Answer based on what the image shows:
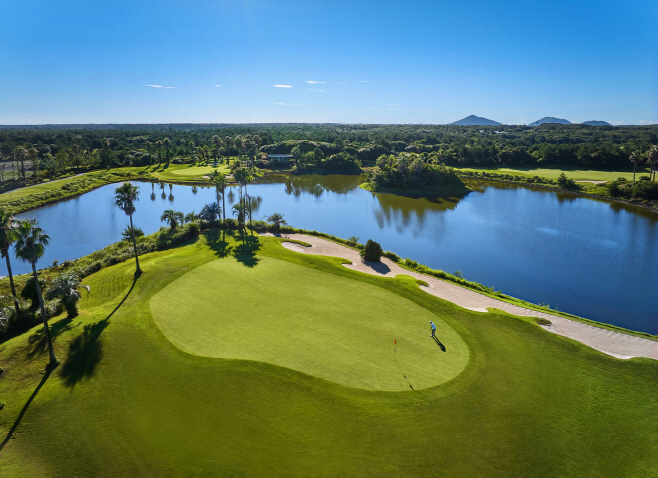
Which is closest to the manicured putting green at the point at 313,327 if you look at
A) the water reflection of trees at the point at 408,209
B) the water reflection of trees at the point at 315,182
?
the water reflection of trees at the point at 408,209

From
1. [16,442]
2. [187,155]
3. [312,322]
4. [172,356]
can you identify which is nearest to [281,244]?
[312,322]

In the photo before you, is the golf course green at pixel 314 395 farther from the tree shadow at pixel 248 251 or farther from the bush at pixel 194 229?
the bush at pixel 194 229

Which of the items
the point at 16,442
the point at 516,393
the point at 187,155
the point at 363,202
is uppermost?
the point at 187,155

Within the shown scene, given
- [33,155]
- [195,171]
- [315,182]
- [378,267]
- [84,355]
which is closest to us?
[84,355]

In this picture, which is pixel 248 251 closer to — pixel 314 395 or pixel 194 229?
pixel 194 229

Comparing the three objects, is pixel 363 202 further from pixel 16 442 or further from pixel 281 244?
pixel 16 442

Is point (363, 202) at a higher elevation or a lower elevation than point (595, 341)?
higher

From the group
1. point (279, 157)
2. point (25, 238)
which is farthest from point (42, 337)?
point (279, 157)
